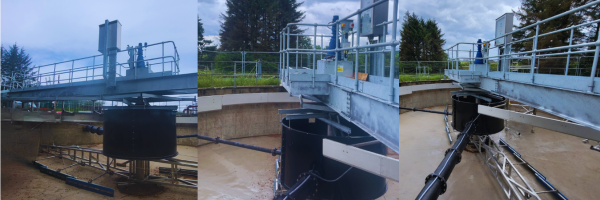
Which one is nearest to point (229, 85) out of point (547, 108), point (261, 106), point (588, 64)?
point (261, 106)

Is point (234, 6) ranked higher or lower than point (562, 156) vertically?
higher

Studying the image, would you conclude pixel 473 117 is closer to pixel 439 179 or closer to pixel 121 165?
pixel 439 179

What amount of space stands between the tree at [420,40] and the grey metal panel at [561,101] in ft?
1.57

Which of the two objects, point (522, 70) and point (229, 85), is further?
point (229, 85)

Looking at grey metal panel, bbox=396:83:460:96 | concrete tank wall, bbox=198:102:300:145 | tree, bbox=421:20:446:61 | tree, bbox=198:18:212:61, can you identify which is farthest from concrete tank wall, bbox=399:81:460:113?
tree, bbox=198:18:212:61

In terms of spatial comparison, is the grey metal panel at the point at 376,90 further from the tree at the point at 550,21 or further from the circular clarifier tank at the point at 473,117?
the tree at the point at 550,21

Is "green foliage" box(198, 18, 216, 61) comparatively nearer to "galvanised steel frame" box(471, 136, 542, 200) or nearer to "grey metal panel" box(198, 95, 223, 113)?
"grey metal panel" box(198, 95, 223, 113)

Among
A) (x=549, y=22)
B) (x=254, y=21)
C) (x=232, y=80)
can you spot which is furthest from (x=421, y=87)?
(x=232, y=80)

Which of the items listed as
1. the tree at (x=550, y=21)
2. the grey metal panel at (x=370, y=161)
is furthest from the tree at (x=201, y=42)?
the tree at (x=550, y=21)

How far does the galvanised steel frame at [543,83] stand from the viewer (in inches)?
39.0

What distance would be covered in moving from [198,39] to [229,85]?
458mm

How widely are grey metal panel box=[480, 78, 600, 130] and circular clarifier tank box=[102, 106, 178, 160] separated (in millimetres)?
2119

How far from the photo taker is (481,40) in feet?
5.70

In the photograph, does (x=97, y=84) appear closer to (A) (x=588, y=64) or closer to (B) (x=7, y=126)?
(B) (x=7, y=126)
